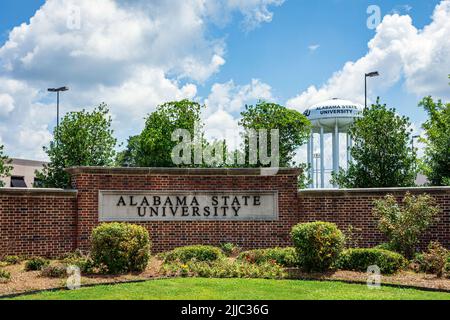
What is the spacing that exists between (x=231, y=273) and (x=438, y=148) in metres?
14.3

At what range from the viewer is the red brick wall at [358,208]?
1639 cm

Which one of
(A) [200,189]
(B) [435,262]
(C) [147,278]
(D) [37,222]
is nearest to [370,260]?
(B) [435,262]

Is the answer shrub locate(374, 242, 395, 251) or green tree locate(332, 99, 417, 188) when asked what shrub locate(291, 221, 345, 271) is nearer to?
shrub locate(374, 242, 395, 251)

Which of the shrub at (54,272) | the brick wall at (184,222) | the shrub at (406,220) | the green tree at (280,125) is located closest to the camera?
the shrub at (54,272)

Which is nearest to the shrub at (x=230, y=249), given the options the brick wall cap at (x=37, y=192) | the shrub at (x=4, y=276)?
the brick wall cap at (x=37, y=192)

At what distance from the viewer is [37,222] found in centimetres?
1595

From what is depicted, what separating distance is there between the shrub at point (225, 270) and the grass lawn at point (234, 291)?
0.80m

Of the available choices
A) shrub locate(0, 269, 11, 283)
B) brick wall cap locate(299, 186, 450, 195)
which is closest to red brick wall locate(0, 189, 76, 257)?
shrub locate(0, 269, 11, 283)

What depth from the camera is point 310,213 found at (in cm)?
1708

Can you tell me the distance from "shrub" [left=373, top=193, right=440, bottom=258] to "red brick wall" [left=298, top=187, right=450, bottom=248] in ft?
2.68

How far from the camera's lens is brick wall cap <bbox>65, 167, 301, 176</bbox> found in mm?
16422

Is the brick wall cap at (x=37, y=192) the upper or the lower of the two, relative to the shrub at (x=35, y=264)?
upper

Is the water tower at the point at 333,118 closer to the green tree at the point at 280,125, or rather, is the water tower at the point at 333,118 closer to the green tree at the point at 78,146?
the green tree at the point at 280,125
